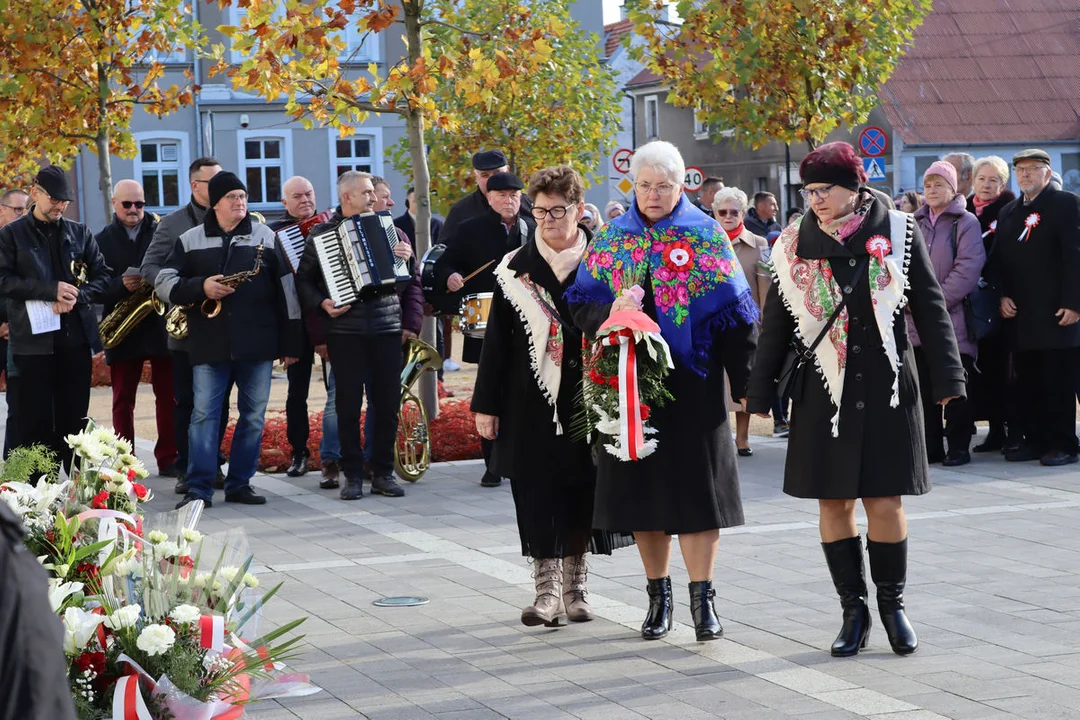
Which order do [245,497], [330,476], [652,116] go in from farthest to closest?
[652,116] < [330,476] < [245,497]

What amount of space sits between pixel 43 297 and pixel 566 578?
497 centimetres

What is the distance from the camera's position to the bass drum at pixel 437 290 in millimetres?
11086

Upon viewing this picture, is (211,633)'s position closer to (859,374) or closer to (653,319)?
(653,319)

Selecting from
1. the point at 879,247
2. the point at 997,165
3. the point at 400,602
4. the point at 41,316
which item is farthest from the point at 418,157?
the point at 879,247

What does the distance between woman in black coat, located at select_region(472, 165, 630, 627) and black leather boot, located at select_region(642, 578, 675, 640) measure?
0.39m

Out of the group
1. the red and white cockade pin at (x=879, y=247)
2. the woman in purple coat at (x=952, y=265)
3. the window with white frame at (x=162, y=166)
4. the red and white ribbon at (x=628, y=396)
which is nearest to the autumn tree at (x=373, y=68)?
the woman in purple coat at (x=952, y=265)

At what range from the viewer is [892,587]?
6.22m

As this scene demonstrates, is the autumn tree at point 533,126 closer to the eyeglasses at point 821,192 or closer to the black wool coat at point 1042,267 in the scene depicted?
the black wool coat at point 1042,267

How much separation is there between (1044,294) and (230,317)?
18.2 feet

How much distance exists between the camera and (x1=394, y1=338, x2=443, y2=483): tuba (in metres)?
11.3

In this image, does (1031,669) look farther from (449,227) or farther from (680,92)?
(680,92)

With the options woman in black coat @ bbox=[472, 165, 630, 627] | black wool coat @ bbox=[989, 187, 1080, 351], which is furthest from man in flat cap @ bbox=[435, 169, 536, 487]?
woman in black coat @ bbox=[472, 165, 630, 627]

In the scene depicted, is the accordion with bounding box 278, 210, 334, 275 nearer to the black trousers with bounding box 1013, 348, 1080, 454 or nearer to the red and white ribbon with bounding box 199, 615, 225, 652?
the black trousers with bounding box 1013, 348, 1080, 454

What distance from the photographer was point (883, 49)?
74.4 feet
